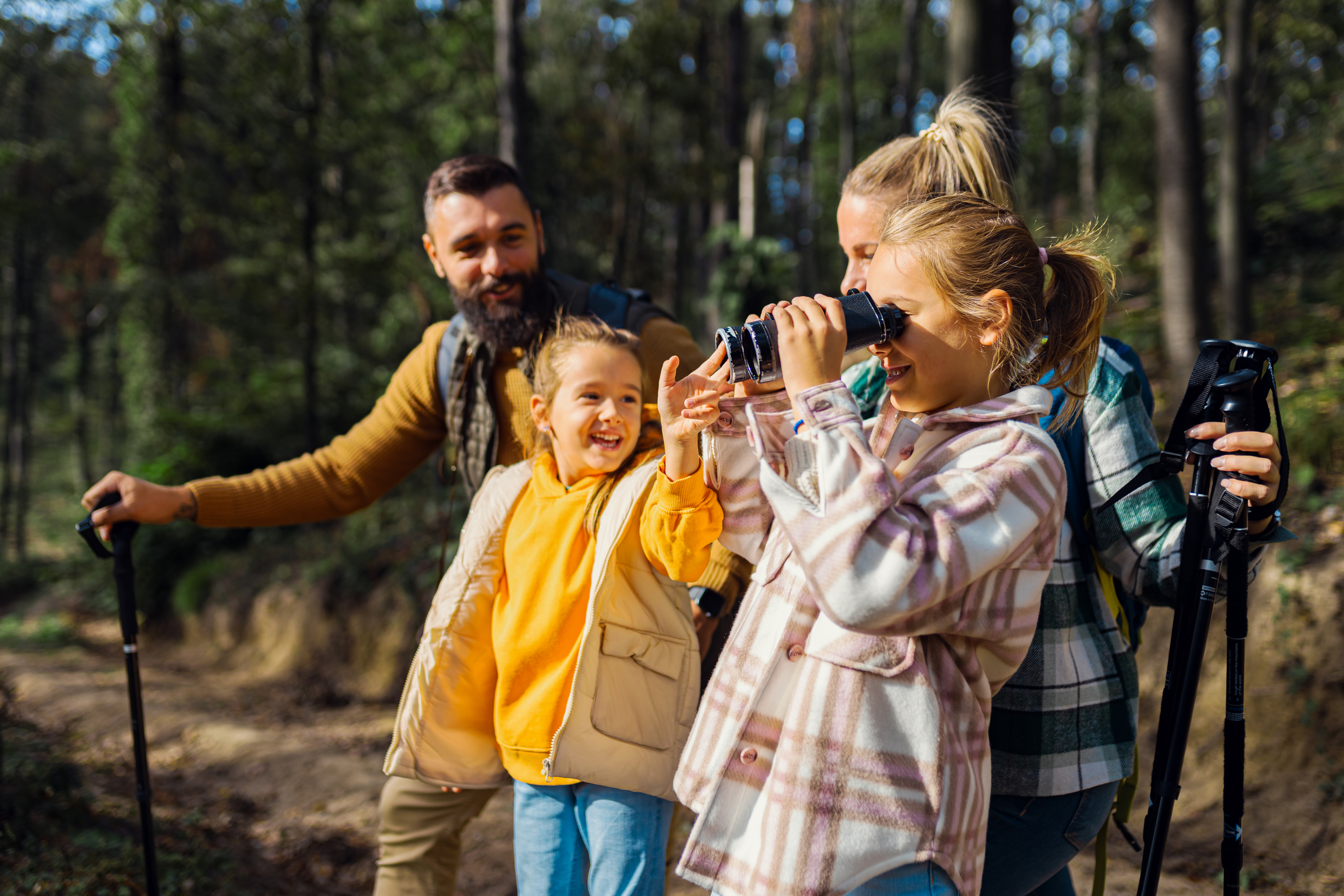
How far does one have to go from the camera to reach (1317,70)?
15.3 metres

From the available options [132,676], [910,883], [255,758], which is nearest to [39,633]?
[255,758]

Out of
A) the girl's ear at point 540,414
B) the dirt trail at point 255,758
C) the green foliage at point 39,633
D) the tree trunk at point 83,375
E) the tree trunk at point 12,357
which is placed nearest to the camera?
the girl's ear at point 540,414

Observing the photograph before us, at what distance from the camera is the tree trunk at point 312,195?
9359 mm

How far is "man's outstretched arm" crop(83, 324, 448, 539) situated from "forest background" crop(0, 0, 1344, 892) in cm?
199

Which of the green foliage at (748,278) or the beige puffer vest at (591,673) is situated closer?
the beige puffer vest at (591,673)

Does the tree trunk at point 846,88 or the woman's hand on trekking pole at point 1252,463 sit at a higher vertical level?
the tree trunk at point 846,88

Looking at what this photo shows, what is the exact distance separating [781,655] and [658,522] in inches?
20.1

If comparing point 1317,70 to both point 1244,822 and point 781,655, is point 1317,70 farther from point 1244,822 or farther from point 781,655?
point 781,655

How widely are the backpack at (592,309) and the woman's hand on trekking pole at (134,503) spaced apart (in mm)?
870

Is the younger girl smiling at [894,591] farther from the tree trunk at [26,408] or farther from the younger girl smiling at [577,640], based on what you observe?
the tree trunk at [26,408]

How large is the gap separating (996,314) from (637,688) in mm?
1165

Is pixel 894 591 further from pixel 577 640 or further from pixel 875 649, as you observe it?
pixel 577 640

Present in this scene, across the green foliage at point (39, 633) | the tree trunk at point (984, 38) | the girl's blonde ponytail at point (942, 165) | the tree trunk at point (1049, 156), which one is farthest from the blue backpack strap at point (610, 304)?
the tree trunk at point (1049, 156)

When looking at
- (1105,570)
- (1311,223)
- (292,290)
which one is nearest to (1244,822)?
(1105,570)
